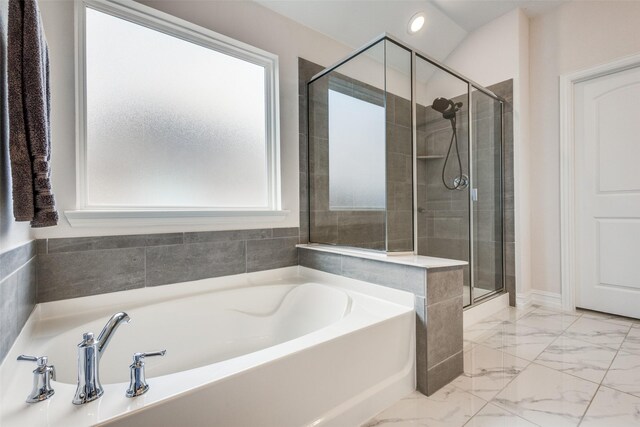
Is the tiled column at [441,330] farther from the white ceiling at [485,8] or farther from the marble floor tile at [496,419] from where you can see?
the white ceiling at [485,8]

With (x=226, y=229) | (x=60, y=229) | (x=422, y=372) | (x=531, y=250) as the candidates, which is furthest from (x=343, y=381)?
(x=531, y=250)

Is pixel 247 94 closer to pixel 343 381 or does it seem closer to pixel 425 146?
pixel 425 146

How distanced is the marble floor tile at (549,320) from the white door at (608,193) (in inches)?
10.4

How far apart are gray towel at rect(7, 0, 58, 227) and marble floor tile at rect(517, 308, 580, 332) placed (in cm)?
293

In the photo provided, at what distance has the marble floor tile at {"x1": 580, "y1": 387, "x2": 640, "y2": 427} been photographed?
123 centimetres

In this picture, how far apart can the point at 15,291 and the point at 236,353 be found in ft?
3.44

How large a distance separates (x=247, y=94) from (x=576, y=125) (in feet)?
8.90

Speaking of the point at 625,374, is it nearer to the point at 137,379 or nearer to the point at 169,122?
the point at 137,379

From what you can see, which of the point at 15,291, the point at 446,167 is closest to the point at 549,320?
the point at 446,167

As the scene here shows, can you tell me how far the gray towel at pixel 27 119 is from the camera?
0.95 metres

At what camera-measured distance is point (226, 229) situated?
1.99m

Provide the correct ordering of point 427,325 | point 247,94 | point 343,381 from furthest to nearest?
point 247,94
point 427,325
point 343,381

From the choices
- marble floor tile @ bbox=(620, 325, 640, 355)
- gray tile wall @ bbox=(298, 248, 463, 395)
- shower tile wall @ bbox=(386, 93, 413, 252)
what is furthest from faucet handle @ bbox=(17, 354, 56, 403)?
marble floor tile @ bbox=(620, 325, 640, 355)

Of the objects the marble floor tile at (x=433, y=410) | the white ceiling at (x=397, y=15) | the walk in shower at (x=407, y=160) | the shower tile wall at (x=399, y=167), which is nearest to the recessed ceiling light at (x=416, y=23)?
the white ceiling at (x=397, y=15)
